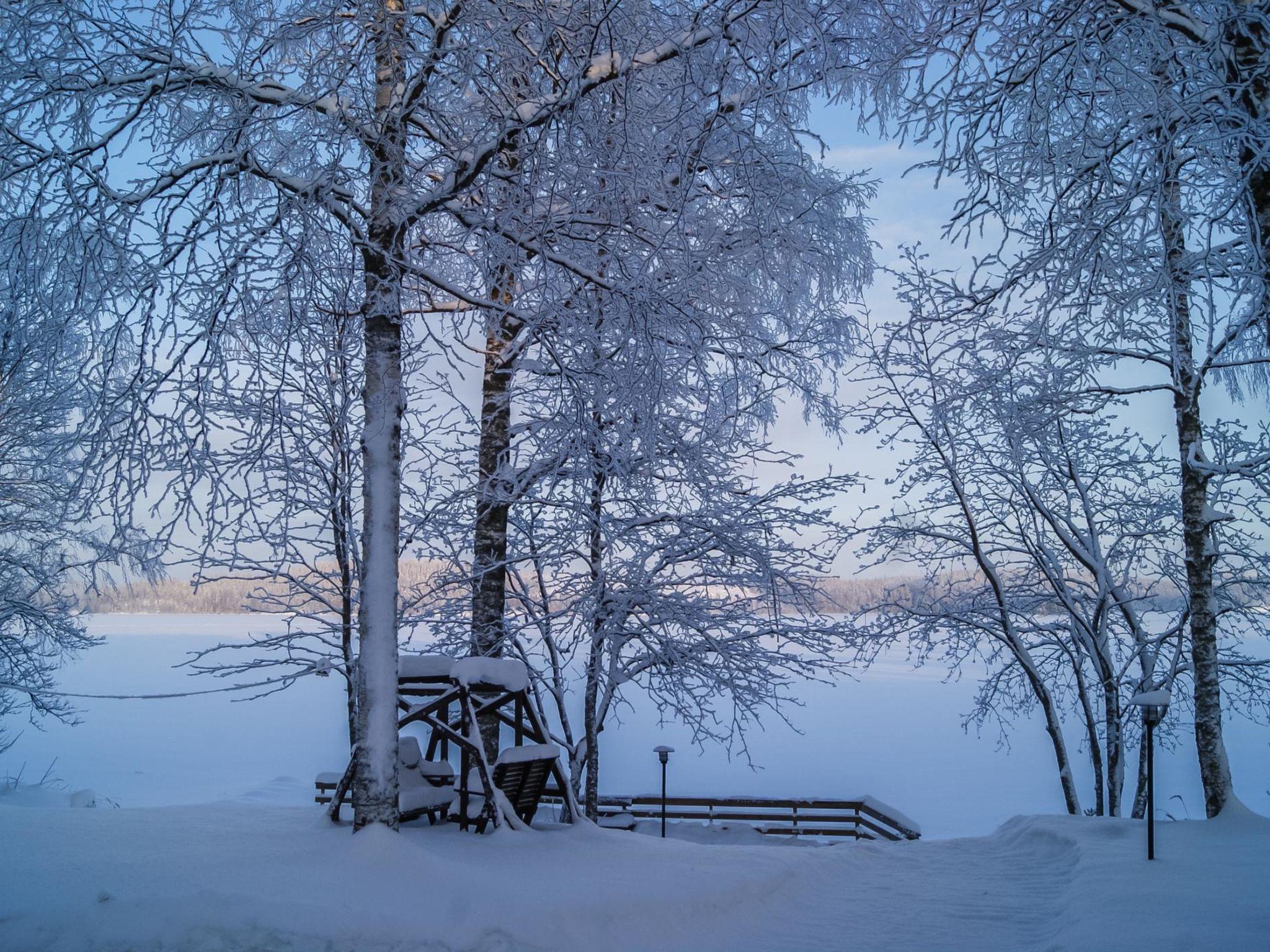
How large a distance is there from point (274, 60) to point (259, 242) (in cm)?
224

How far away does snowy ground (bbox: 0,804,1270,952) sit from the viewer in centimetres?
459

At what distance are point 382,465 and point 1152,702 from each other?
26.0ft

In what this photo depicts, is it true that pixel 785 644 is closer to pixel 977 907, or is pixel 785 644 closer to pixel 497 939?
pixel 977 907

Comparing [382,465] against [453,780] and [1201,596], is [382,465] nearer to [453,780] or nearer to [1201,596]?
[453,780]

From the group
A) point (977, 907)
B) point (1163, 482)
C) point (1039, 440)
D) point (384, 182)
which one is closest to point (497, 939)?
point (977, 907)

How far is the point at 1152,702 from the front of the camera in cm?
873

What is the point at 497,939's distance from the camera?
475 cm

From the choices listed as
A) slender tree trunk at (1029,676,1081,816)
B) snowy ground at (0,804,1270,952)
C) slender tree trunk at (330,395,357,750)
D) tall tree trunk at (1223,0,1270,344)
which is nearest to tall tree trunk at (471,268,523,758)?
slender tree trunk at (330,395,357,750)

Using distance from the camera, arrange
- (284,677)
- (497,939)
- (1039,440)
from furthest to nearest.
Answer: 1. (1039,440)
2. (284,677)
3. (497,939)

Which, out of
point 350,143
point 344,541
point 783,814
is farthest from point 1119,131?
point 783,814

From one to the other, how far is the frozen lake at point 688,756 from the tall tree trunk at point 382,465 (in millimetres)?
10254

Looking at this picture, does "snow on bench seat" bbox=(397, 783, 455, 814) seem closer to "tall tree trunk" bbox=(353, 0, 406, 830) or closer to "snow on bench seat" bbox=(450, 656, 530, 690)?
"tall tree trunk" bbox=(353, 0, 406, 830)

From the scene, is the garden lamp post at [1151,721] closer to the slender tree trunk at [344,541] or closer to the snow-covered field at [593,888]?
the snow-covered field at [593,888]

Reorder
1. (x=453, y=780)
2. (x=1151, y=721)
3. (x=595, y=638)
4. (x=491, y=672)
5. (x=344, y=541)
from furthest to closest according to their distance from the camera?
(x=344, y=541) < (x=595, y=638) < (x=1151, y=721) < (x=453, y=780) < (x=491, y=672)
